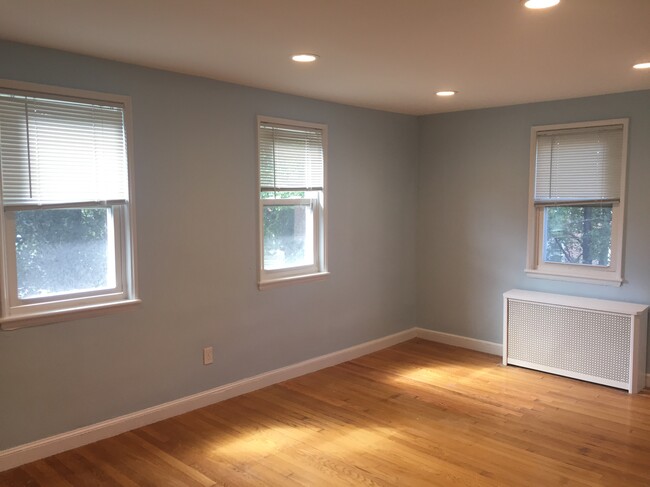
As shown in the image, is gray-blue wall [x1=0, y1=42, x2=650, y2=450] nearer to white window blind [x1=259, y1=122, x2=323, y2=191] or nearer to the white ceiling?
white window blind [x1=259, y1=122, x2=323, y2=191]

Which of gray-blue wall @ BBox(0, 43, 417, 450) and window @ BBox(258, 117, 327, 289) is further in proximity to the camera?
window @ BBox(258, 117, 327, 289)

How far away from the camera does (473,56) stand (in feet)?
10.0

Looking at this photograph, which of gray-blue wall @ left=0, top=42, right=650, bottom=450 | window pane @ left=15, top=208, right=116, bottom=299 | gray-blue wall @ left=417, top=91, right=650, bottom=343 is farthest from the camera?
gray-blue wall @ left=417, top=91, right=650, bottom=343

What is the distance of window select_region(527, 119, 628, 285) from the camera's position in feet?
14.1

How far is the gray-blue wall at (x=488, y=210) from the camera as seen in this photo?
422cm

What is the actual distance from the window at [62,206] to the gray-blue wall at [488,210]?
3122 mm

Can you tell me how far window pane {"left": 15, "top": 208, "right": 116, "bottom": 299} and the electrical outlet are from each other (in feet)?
2.68

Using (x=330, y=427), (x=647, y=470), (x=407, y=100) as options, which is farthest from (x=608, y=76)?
(x=330, y=427)

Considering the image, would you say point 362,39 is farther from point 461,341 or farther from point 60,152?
point 461,341

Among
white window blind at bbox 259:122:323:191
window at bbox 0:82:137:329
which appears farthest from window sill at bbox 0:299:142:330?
white window blind at bbox 259:122:323:191

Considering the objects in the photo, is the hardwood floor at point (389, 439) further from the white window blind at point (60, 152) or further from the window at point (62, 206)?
the white window blind at point (60, 152)

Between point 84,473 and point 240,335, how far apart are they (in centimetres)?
141

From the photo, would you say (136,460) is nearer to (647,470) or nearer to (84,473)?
(84,473)

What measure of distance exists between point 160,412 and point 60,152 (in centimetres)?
174
